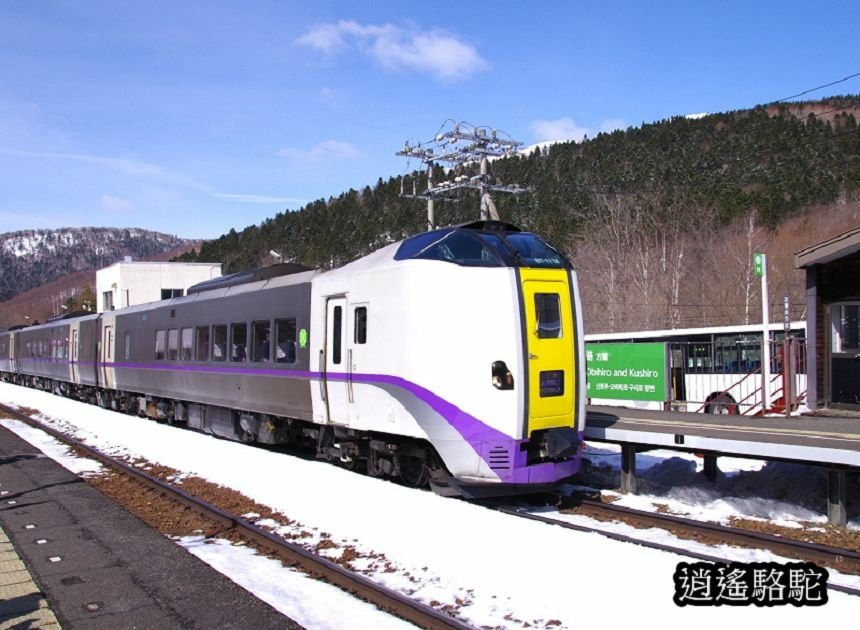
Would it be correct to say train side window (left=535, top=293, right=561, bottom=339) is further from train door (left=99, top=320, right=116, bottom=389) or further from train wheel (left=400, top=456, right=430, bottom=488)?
train door (left=99, top=320, right=116, bottom=389)

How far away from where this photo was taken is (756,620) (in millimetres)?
5438

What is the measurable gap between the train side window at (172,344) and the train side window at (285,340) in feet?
18.4

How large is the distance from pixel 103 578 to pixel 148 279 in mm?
51847

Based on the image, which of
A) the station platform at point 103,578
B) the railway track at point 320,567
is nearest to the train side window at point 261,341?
the railway track at point 320,567

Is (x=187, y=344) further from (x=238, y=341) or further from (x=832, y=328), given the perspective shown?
(x=832, y=328)

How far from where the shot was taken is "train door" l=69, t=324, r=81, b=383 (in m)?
26.6

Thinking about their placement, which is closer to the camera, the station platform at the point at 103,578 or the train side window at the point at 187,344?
the station platform at the point at 103,578

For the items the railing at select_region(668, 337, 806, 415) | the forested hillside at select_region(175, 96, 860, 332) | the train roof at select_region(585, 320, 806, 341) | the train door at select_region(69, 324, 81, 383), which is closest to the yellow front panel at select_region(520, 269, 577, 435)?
the railing at select_region(668, 337, 806, 415)

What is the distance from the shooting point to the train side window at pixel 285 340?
470 inches

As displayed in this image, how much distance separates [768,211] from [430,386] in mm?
47573

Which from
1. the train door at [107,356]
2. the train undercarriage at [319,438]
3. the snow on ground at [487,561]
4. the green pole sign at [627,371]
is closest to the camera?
the snow on ground at [487,561]

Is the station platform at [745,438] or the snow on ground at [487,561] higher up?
the station platform at [745,438]

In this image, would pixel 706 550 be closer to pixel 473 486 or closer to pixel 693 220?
pixel 473 486

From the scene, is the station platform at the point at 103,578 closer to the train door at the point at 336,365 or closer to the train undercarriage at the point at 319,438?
the train door at the point at 336,365
